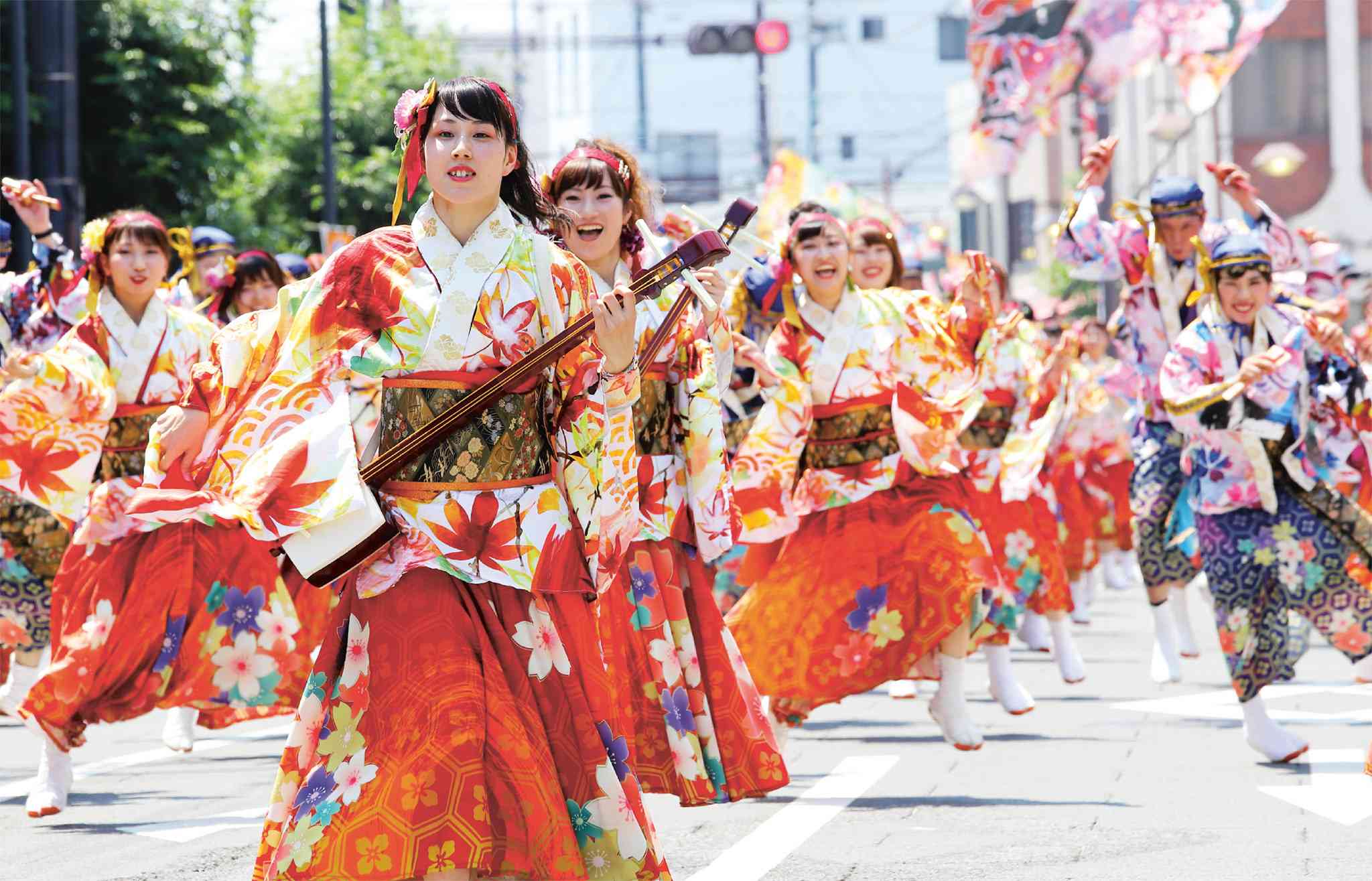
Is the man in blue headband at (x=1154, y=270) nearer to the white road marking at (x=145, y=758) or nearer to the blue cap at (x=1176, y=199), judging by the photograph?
the blue cap at (x=1176, y=199)

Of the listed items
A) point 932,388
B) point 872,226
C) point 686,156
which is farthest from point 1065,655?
point 686,156

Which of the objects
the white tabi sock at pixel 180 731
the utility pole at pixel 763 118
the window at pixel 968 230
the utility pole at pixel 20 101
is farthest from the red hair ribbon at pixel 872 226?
the window at pixel 968 230

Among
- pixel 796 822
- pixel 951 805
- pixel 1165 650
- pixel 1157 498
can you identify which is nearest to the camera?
pixel 796 822

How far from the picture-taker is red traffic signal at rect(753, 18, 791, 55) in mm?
27844

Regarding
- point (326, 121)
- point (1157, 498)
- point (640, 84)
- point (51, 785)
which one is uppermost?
point (640, 84)

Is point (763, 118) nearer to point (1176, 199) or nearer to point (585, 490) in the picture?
point (1176, 199)

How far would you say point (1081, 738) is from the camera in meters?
9.28

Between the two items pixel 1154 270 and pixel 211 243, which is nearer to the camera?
pixel 1154 270

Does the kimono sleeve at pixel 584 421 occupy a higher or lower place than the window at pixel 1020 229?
lower

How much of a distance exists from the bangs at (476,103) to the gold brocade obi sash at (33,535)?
5133mm

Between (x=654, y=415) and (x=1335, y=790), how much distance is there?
261 centimetres

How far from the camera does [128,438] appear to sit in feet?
27.9

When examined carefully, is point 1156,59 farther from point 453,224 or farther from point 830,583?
point 453,224

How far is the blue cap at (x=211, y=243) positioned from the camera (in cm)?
1148
